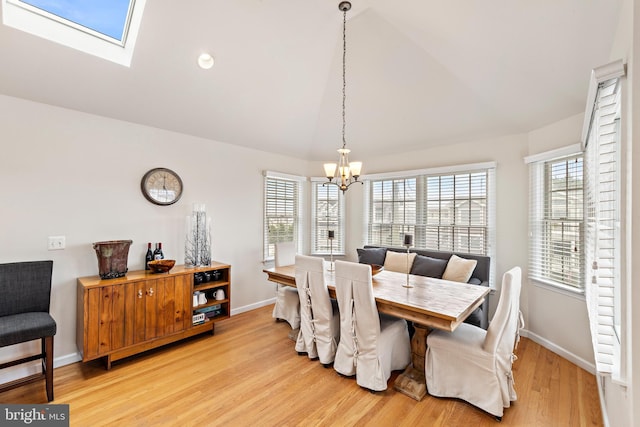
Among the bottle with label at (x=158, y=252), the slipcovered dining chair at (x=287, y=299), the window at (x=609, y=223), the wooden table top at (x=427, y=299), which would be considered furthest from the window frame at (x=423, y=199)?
the bottle with label at (x=158, y=252)

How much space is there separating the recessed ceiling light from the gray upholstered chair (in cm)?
242

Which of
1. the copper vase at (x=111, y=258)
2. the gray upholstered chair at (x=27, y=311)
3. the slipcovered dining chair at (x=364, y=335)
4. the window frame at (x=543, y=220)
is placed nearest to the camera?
the gray upholstered chair at (x=27, y=311)

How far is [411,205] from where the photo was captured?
4.55m

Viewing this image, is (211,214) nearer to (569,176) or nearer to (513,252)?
(513,252)

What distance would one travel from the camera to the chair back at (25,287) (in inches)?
92.3

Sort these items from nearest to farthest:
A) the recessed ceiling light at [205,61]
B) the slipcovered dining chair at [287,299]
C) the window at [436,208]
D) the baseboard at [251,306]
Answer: the recessed ceiling light at [205,61] < the slipcovered dining chair at [287,299] < the window at [436,208] < the baseboard at [251,306]

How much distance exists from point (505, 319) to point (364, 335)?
1.09 m

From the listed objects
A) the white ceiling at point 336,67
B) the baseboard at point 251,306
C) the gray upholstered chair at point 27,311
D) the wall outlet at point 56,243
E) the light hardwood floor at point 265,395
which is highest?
the white ceiling at point 336,67

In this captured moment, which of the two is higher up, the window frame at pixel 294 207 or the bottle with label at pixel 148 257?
the window frame at pixel 294 207

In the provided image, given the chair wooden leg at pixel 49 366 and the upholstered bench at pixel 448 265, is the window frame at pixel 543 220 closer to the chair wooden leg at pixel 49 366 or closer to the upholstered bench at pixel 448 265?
the upholstered bench at pixel 448 265

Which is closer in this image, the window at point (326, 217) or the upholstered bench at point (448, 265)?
the upholstered bench at point (448, 265)

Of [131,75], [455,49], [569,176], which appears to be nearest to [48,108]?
[131,75]

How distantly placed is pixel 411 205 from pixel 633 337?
3.43 m

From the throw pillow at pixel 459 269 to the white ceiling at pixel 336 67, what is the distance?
173 centimetres
